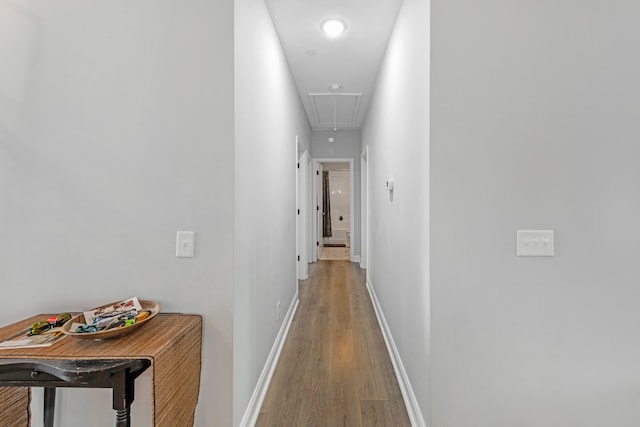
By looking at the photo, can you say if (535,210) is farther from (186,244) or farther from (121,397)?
(121,397)

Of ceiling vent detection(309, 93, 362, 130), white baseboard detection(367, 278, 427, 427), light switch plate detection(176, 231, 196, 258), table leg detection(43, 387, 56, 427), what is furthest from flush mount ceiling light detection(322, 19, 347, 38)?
table leg detection(43, 387, 56, 427)

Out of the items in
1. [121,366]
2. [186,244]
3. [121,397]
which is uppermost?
[186,244]

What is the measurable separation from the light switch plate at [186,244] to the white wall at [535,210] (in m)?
1.19

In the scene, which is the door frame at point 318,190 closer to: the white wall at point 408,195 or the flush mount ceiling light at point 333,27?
the white wall at point 408,195

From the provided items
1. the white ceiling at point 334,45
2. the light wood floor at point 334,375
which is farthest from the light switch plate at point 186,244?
the white ceiling at point 334,45

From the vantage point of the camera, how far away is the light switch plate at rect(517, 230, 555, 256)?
4.99 feet

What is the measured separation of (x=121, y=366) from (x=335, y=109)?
14.7ft

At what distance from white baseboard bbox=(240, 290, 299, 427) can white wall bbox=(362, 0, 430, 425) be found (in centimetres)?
94

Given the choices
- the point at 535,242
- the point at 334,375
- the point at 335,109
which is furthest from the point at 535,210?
the point at 335,109

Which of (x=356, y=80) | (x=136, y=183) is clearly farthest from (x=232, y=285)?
(x=356, y=80)

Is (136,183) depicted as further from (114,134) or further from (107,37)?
(107,37)

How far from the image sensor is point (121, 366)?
1.12 meters

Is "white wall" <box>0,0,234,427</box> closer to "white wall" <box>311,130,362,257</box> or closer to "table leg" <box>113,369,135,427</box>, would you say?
"table leg" <box>113,369,135,427</box>

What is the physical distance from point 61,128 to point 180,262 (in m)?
0.92
